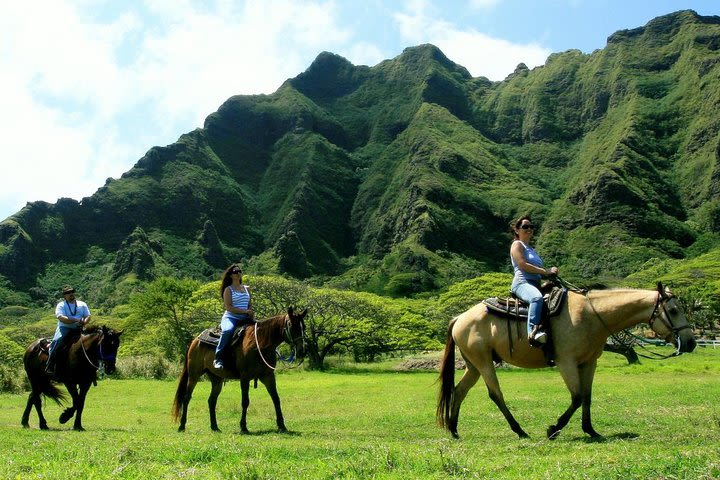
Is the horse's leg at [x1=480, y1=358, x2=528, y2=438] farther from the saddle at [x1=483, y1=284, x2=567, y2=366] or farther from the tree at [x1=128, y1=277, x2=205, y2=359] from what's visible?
the tree at [x1=128, y1=277, x2=205, y2=359]

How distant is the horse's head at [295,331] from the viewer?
11633 mm

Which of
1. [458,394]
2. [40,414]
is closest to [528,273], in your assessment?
[458,394]

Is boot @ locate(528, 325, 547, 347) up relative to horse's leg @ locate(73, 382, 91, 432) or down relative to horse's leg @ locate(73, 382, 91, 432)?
up

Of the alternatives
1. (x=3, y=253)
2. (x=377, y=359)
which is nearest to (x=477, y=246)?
(x=377, y=359)

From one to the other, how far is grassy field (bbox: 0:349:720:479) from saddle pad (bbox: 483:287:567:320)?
2038mm

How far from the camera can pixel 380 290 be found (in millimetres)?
114750

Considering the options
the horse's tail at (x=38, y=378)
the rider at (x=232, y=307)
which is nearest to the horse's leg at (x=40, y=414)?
the horse's tail at (x=38, y=378)

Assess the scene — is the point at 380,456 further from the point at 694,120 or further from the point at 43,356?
the point at 694,120

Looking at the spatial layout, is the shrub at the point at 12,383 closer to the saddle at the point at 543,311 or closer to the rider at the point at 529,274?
the saddle at the point at 543,311

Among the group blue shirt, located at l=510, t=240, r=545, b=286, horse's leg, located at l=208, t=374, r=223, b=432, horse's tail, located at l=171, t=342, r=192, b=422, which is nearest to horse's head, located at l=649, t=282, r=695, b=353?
blue shirt, located at l=510, t=240, r=545, b=286

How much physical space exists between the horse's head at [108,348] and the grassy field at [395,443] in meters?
1.53

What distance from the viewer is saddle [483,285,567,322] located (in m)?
9.68

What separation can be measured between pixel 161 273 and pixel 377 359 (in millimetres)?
108584

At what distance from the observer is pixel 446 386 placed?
36.1 ft
